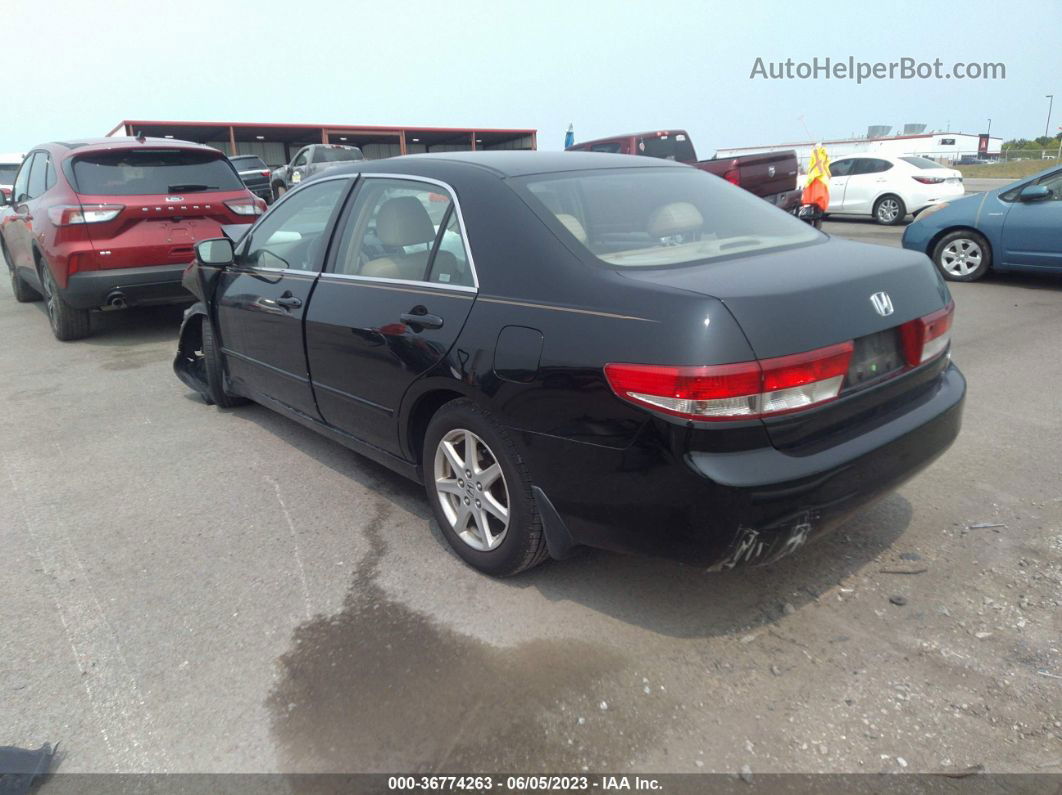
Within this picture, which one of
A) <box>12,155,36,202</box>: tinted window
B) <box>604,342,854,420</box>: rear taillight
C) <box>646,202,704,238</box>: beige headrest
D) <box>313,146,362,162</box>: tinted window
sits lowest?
<box>604,342,854,420</box>: rear taillight

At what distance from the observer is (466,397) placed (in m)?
2.98

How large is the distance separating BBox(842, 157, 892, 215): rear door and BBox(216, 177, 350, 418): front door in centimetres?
1453

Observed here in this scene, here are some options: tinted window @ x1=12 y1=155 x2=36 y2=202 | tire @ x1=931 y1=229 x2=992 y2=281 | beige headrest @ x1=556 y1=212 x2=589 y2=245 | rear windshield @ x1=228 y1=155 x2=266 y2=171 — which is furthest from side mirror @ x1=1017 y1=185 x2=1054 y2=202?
rear windshield @ x1=228 y1=155 x2=266 y2=171

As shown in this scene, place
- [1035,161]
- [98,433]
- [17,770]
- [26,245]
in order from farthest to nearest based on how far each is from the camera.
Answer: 1. [1035,161]
2. [26,245]
3. [98,433]
4. [17,770]

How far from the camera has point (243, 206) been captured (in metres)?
7.61

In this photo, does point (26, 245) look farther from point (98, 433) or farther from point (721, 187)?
point (721, 187)

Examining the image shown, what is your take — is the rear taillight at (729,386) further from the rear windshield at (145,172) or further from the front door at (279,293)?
the rear windshield at (145,172)

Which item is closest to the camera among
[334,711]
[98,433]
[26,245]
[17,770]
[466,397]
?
[17,770]

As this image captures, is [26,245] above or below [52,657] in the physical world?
above

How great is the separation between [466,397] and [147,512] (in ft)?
6.44

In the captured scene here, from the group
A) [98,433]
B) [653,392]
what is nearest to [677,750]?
[653,392]

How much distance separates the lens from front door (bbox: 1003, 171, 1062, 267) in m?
8.37

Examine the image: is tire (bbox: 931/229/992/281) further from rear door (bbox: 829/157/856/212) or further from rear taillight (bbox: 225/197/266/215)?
rear taillight (bbox: 225/197/266/215)

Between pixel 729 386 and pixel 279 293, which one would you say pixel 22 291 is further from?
Answer: pixel 729 386
